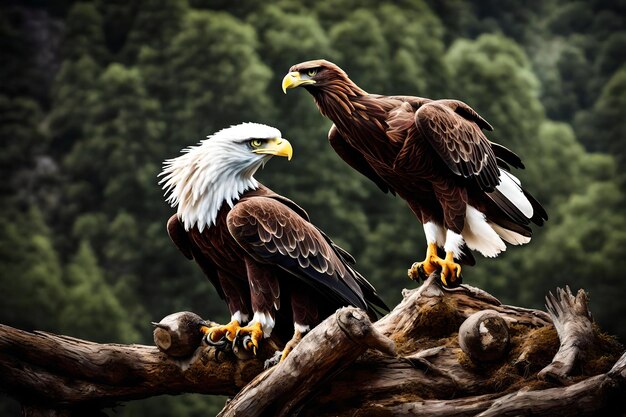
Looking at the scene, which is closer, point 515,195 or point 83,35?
point 515,195

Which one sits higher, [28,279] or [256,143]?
[28,279]

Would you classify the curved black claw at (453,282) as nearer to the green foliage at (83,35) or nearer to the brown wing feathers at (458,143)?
the brown wing feathers at (458,143)

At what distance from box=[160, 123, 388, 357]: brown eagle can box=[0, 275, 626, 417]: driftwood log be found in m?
0.24

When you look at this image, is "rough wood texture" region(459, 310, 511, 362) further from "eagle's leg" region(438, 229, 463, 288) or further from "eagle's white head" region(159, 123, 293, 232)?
"eagle's white head" region(159, 123, 293, 232)

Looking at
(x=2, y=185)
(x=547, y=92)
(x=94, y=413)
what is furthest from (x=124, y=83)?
(x=94, y=413)

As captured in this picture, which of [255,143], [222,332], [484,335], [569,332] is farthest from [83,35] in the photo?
[569,332]

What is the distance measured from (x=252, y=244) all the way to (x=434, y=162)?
106 cm

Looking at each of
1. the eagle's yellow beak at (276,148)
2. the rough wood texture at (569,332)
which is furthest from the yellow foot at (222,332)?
the rough wood texture at (569,332)

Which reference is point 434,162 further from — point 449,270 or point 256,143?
point 256,143

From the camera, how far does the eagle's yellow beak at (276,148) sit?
4.64 metres

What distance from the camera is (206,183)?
4.65m

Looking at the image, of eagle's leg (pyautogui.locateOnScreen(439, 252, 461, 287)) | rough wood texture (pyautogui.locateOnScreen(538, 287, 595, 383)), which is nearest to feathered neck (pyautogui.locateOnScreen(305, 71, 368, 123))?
eagle's leg (pyautogui.locateOnScreen(439, 252, 461, 287))

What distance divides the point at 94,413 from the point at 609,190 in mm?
12679

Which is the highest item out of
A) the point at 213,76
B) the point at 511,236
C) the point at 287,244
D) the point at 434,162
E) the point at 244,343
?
the point at 213,76
